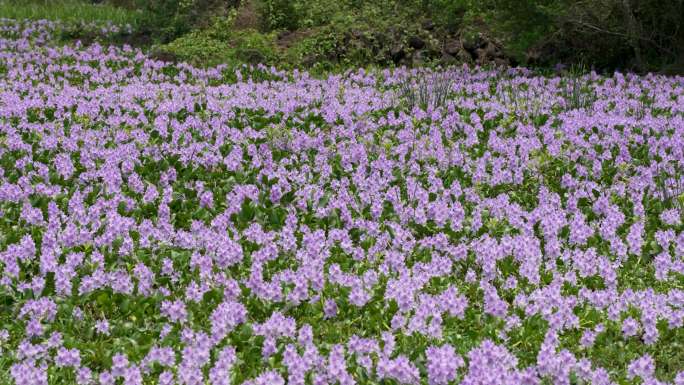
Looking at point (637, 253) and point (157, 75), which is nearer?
point (637, 253)

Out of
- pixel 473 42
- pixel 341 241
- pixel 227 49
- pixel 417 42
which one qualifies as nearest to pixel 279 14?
pixel 227 49

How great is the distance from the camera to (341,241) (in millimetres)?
5602

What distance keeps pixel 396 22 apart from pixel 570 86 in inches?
210

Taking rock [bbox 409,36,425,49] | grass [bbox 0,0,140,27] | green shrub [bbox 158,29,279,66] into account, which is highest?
rock [bbox 409,36,425,49]

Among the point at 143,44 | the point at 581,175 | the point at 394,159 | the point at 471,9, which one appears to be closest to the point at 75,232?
the point at 394,159

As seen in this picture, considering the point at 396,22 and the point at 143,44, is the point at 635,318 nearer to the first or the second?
the point at 396,22

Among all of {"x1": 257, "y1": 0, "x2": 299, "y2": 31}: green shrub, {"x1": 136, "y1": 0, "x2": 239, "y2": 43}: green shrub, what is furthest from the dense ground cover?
{"x1": 136, "y1": 0, "x2": 239, "y2": 43}: green shrub

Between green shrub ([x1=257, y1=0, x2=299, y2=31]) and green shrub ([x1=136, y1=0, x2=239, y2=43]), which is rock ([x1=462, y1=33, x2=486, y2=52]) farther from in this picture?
green shrub ([x1=136, y1=0, x2=239, y2=43])

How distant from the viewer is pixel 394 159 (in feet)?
25.3

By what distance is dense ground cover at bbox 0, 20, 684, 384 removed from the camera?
13.4ft

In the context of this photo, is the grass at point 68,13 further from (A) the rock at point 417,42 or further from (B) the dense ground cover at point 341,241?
(B) the dense ground cover at point 341,241

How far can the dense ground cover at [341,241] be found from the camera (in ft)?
13.4

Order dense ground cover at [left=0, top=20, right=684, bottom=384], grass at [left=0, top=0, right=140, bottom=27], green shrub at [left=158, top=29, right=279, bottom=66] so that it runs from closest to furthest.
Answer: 1. dense ground cover at [left=0, top=20, right=684, bottom=384]
2. green shrub at [left=158, top=29, right=279, bottom=66]
3. grass at [left=0, top=0, right=140, bottom=27]

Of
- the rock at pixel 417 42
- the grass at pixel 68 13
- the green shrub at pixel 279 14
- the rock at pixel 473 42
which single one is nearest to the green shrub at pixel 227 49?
the green shrub at pixel 279 14
